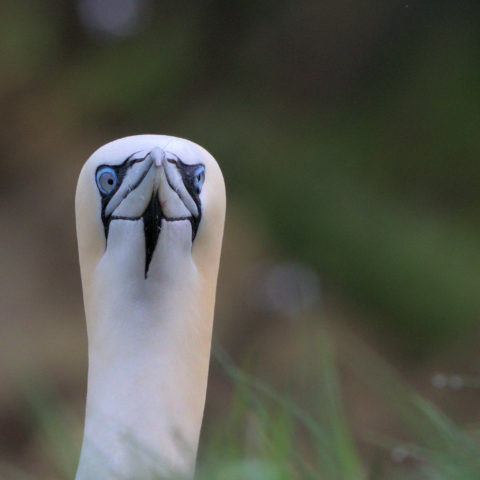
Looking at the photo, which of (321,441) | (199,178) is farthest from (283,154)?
(321,441)

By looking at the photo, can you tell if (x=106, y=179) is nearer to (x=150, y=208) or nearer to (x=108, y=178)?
(x=108, y=178)

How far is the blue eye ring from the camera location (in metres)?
2.26

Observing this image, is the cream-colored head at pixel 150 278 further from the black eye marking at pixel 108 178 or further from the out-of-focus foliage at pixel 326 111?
the out-of-focus foliage at pixel 326 111

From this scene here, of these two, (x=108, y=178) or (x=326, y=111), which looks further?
(x=326, y=111)

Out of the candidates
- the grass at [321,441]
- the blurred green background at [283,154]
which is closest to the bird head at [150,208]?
the grass at [321,441]

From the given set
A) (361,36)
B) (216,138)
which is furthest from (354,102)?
(216,138)

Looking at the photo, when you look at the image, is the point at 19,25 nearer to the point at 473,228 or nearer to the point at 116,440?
the point at 473,228

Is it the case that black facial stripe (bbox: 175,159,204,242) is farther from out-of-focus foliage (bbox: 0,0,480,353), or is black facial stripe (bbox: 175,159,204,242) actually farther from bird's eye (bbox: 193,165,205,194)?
out-of-focus foliage (bbox: 0,0,480,353)

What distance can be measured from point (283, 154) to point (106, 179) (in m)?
5.96

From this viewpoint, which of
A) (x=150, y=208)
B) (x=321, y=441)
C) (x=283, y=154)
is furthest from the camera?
(x=283, y=154)

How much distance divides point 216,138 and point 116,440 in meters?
6.08

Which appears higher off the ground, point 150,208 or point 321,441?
point 150,208

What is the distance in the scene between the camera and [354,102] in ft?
27.9

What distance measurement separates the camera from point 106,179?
2.28 m
